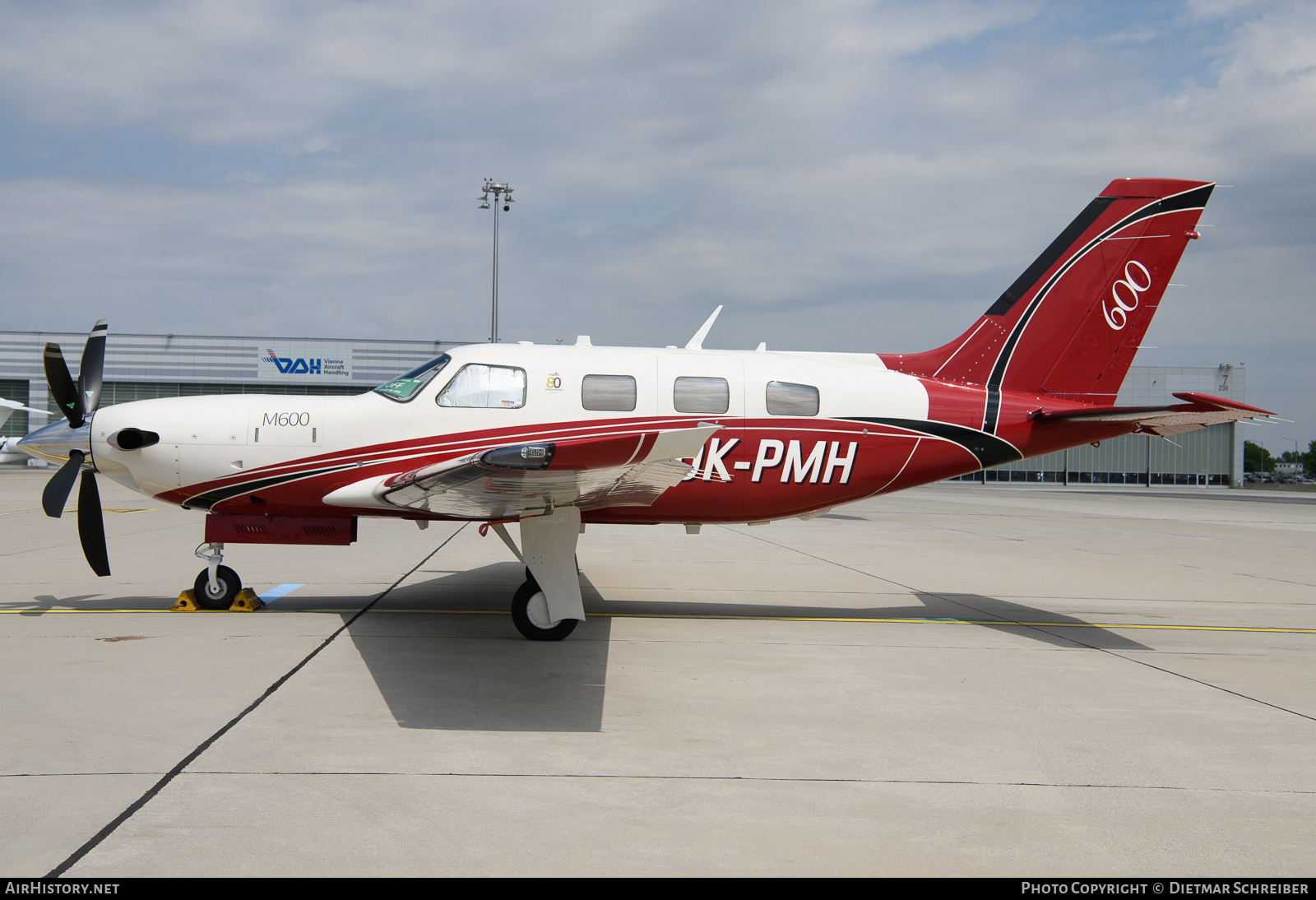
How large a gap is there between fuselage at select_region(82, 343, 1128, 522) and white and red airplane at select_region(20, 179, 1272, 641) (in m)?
0.02

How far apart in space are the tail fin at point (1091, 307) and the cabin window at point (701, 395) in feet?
7.34

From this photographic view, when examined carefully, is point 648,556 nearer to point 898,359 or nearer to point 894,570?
point 894,570

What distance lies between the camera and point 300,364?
62312mm

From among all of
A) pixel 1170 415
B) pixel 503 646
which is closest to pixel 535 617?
pixel 503 646

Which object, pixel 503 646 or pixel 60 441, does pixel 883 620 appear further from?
pixel 60 441

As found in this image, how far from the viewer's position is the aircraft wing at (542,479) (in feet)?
16.7

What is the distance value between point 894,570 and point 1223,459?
80.5 meters

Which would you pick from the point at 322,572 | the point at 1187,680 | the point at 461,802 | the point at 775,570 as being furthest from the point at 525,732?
the point at 775,570

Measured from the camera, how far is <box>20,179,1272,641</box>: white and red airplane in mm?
8664

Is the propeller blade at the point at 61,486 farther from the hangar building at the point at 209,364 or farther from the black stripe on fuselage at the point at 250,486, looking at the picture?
the hangar building at the point at 209,364

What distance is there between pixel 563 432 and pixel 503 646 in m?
2.22

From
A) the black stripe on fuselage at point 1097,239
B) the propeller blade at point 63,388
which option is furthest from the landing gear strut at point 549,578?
the black stripe on fuselage at point 1097,239

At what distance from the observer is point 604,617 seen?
9.45 m

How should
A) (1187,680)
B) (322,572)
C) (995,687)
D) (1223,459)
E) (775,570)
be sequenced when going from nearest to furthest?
1. (995,687)
2. (1187,680)
3. (322,572)
4. (775,570)
5. (1223,459)
